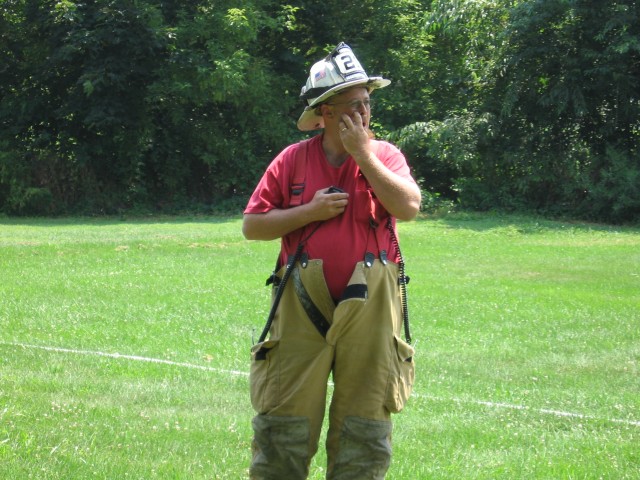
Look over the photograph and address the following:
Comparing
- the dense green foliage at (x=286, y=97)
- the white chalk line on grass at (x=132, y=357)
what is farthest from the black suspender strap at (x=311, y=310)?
the dense green foliage at (x=286, y=97)

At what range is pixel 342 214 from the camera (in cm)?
389

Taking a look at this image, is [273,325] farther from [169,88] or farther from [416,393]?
[169,88]

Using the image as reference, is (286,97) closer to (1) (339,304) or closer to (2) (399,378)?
(2) (399,378)

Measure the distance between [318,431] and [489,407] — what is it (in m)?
3.03

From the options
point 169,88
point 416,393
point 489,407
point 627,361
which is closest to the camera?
point 489,407

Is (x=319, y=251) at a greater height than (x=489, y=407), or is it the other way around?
(x=319, y=251)

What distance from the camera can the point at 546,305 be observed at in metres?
11.8

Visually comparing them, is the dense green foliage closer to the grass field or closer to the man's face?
the grass field

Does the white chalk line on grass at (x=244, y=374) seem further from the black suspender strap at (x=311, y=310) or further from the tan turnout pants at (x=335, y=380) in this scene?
the black suspender strap at (x=311, y=310)

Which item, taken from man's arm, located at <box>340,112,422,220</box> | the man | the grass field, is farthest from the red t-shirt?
the grass field

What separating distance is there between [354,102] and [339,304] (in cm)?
83

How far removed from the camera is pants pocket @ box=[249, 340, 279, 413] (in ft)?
12.9

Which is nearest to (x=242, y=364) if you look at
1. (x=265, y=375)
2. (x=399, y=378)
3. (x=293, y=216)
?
(x=265, y=375)

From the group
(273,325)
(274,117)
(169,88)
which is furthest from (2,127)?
(273,325)
